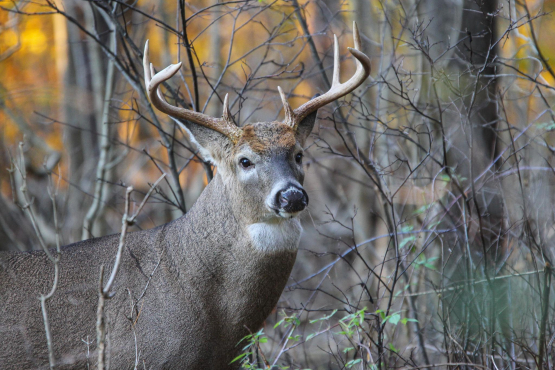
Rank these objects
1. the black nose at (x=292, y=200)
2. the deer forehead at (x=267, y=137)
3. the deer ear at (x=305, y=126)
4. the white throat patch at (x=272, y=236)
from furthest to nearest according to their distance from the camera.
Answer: the deer ear at (x=305, y=126) → the deer forehead at (x=267, y=137) → the white throat patch at (x=272, y=236) → the black nose at (x=292, y=200)

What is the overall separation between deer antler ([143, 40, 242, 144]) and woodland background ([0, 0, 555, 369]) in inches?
21.3

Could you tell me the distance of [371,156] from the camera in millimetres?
5504

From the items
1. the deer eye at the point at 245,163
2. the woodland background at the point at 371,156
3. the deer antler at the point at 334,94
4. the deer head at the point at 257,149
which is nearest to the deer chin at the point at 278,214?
the deer head at the point at 257,149

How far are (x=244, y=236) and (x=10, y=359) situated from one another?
1.89 metres

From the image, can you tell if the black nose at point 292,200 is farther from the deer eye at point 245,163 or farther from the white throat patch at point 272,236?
the deer eye at point 245,163

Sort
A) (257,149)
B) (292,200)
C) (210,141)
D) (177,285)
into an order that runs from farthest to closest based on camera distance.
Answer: (210,141) → (257,149) → (177,285) → (292,200)

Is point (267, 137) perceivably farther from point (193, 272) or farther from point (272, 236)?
point (193, 272)

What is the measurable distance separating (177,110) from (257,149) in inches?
27.0

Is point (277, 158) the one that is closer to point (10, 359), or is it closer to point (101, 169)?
point (10, 359)

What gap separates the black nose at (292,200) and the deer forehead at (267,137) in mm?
468

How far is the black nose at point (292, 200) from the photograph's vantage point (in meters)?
4.45

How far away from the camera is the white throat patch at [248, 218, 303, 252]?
4.73 metres

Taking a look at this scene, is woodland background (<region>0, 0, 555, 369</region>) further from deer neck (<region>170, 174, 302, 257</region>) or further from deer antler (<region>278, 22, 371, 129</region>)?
deer neck (<region>170, 174, 302, 257</region>)

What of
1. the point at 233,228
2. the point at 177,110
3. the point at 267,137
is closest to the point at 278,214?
the point at 233,228
